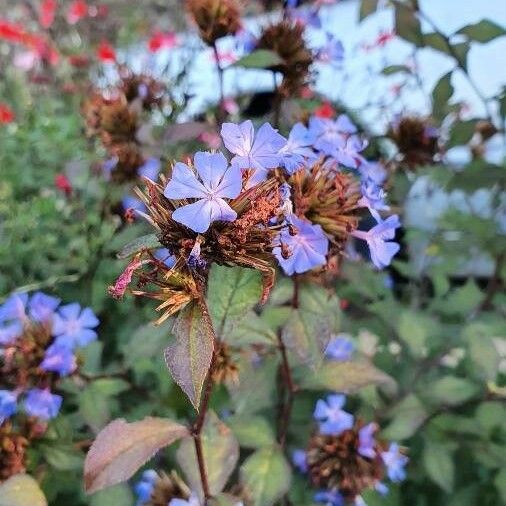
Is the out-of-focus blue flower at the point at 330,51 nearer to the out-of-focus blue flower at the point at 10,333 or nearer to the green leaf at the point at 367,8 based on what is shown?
the green leaf at the point at 367,8

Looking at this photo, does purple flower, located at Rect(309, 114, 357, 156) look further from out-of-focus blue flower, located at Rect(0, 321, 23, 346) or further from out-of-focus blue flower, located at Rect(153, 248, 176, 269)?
out-of-focus blue flower, located at Rect(0, 321, 23, 346)

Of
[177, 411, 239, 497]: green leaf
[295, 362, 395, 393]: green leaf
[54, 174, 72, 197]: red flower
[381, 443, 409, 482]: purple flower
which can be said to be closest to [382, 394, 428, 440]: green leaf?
[381, 443, 409, 482]: purple flower

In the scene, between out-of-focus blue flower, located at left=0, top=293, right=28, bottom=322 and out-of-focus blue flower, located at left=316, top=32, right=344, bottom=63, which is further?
out-of-focus blue flower, located at left=316, top=32, right=344, bottom=63

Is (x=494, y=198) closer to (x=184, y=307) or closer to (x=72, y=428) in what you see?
(x=72, y=428)

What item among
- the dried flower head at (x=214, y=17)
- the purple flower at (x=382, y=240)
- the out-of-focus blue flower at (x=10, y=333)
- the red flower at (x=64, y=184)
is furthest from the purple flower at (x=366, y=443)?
the red flower at (x=64, y=184)

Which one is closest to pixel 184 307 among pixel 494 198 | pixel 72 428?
pixel 72 428

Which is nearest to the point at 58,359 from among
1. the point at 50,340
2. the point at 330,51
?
the point at 50,340

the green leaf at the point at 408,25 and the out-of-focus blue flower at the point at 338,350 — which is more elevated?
the green leaf at the point at 408,25

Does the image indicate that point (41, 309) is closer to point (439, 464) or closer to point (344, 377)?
point (344, 377)
